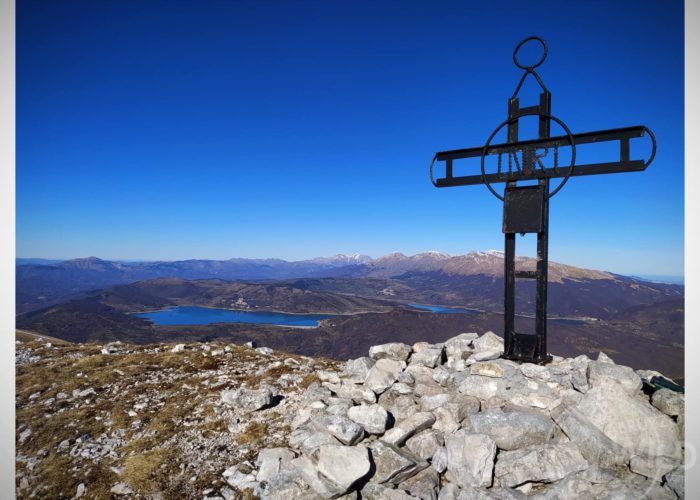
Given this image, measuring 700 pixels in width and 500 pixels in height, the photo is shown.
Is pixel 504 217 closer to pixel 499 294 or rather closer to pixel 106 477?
pixel 106 477

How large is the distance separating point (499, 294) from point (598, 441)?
212 m

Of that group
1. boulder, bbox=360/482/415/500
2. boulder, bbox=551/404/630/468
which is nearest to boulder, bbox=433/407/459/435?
boulder, bbox=360/482/415/500

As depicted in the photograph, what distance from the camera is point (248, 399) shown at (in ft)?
A: 22.4

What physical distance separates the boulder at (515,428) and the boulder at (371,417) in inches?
51.5

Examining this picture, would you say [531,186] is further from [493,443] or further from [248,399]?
[248,399]

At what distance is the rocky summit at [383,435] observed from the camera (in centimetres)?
420

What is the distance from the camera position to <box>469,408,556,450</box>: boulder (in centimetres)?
465

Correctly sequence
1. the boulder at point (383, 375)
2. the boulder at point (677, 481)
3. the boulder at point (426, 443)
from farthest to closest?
the boulder at point (383, 375) → the boulder at point (426, 443) → the boulder at point (677, 481)

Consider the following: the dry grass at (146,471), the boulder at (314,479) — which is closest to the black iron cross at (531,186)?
the boulder at (314,479)

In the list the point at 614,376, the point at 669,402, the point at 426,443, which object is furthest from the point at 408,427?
the point at 669,402

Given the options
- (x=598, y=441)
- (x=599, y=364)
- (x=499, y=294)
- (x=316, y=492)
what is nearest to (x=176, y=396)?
(x=316, y=492)

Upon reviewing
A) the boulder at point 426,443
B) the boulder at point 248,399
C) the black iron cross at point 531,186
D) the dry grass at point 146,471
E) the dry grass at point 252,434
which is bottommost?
the dry grass at point 146,471

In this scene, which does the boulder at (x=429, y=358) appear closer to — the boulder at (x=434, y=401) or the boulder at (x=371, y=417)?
the boulder at (x=434, y=401)

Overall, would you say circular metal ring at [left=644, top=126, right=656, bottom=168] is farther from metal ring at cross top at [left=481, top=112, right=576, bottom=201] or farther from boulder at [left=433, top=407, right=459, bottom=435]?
boulder at [left=433, top=407, right=459, bottom=435]
